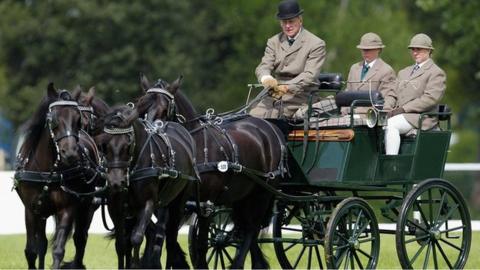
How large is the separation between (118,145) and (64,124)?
20.1 inches

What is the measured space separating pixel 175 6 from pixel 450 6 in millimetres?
9703

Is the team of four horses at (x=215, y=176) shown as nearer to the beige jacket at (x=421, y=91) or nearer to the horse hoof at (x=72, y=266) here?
the horse hoof at (x=72, y=266)

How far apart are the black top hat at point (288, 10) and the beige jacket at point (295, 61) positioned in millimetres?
250

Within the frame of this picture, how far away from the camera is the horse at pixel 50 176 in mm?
10859

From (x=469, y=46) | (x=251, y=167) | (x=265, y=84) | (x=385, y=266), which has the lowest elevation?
(x=385, y=266)

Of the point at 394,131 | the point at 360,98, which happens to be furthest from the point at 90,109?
the point at 394,131

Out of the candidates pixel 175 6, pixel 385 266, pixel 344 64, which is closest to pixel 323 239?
pixel 385 266

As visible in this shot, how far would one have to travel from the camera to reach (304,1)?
4519 centimetres

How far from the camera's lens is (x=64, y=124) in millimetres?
10695

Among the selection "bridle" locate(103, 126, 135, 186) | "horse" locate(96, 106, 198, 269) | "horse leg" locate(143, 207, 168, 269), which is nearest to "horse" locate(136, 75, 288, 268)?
"horse" locate(96, 106, 198, 269)

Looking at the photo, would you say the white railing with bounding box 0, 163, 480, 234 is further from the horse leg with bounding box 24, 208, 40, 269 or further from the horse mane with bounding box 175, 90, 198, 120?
the horse leg with bounding box 24, 208, 40, 269

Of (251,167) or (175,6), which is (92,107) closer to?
(251,167)

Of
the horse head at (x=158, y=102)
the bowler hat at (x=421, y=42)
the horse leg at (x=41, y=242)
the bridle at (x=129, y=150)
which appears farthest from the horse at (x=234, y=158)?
the bowler hat at (x=421, y=42)

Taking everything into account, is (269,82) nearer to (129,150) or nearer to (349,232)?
(349,232)
